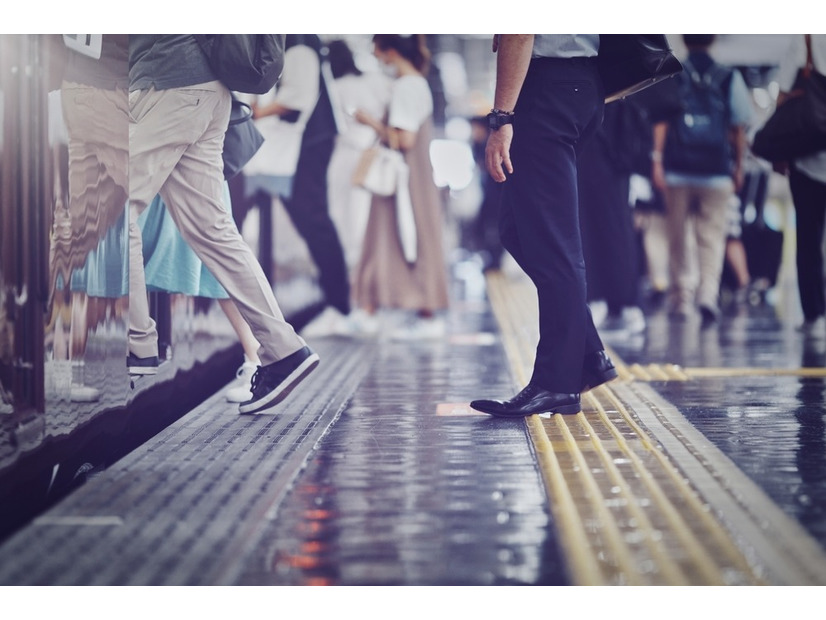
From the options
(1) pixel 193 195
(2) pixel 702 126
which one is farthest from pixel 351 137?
(1) pixel 193 195

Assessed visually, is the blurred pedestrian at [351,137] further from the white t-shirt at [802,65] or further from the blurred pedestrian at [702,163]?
the white t-shirt at [802,65]

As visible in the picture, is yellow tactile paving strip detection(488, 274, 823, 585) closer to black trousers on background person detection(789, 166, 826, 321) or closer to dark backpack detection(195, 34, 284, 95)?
dark backpack detection(195, 34, 284, 95)

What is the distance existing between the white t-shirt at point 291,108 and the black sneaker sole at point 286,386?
152 centimetres

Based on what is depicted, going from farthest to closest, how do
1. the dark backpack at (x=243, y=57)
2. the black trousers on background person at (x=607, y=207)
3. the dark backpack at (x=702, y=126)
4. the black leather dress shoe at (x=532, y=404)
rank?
the dark backpack at (x=702, y=126), the black trousers on background person at (x=607, y=207), the black leather dress shoe at (x=532, y=404), the dark backpack at (x=243, y=57)

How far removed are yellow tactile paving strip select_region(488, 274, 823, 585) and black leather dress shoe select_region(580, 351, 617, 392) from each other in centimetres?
11

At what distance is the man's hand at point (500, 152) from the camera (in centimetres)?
333

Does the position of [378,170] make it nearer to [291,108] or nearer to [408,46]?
[408,46]

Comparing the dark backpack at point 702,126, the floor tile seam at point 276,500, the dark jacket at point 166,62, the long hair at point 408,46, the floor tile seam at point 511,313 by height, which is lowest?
the floor tile seam at point 276,500

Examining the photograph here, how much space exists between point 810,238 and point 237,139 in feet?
12.1

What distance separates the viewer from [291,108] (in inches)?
191

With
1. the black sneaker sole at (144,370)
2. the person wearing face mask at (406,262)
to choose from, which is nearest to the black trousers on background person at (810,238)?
the person wearing face mask at (406,262)

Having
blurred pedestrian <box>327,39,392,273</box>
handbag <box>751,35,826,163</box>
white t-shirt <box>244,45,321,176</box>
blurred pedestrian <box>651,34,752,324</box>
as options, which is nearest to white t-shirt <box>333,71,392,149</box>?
blurred pedestrian <box>327,39,392,273</box>

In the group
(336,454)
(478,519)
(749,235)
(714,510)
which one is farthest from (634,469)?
(749,235)
